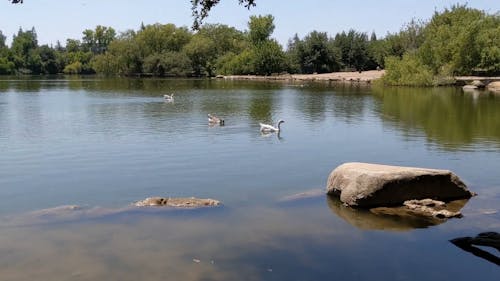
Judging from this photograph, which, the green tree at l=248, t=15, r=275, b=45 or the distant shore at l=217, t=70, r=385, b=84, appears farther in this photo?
the green tree at l=248, t=15, r=275, b=45

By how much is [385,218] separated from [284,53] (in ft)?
345

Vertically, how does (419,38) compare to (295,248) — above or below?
above

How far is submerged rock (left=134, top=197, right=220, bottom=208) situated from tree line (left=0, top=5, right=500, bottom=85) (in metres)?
57.5

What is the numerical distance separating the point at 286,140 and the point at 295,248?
589 inches

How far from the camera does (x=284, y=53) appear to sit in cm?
11588

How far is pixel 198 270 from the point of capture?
967cm

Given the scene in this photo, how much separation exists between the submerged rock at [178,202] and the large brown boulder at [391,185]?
345 centimetres

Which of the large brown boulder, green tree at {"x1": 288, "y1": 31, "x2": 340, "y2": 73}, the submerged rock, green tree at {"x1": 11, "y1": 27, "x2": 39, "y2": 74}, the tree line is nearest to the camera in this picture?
the large brown boulder

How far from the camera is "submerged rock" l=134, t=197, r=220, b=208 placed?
13.7 meters

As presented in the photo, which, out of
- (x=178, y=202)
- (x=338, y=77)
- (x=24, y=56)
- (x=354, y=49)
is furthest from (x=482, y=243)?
(x=24, y=56)

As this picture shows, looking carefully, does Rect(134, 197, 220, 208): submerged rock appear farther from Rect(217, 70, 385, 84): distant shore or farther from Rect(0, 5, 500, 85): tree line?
Rect(217, 70, 385, 84): distant shore

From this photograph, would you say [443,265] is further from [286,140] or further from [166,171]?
[286,140]

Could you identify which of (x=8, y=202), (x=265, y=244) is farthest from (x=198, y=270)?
(x=8, y=202)

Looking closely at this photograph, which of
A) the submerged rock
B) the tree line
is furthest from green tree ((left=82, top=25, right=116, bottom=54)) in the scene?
the submerged rock
